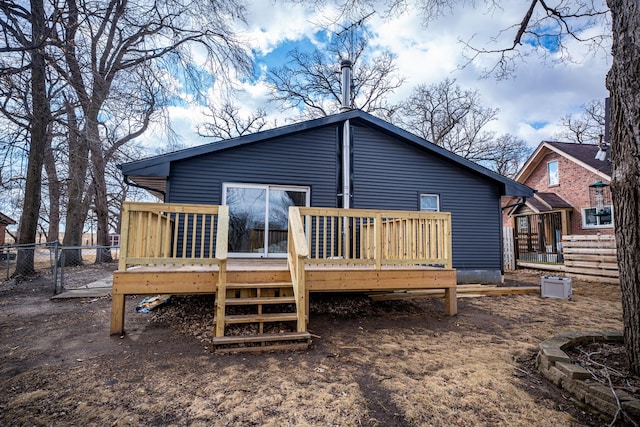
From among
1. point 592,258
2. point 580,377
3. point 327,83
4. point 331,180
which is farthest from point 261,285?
point 327,83

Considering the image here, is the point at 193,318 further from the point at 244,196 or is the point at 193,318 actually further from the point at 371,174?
the point at 371,174

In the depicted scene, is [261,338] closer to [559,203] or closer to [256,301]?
[256,301]

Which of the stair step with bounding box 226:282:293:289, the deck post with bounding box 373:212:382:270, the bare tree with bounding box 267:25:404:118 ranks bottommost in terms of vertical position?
the stair step with bounding box 226:282:293:289

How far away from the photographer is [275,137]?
24.4 feet

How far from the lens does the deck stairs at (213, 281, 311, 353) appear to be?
3.53m

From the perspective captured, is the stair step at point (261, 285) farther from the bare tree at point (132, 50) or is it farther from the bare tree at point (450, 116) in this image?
the bare tree at point (450, 116)

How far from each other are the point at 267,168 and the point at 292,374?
515 cm

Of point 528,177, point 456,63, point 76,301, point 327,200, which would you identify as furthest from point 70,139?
point 528,177

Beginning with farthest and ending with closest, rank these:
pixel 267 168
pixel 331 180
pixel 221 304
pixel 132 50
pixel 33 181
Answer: pixel 33 181 → pixel 132 50 → pixel 331 180 → pixel 267 168 → pixel 221 304

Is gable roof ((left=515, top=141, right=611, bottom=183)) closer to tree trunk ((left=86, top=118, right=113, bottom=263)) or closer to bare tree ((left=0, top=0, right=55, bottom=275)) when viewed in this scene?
bare tree ((left=0, top=0, right=55, bottom=275))

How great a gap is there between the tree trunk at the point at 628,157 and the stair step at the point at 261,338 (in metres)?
2.96

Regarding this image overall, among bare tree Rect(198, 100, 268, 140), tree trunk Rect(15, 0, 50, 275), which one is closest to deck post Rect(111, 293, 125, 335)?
tree trunk Rect(15, 0, 50, 275)

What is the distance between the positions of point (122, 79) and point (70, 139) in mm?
4187

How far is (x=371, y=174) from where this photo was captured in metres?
8.09
